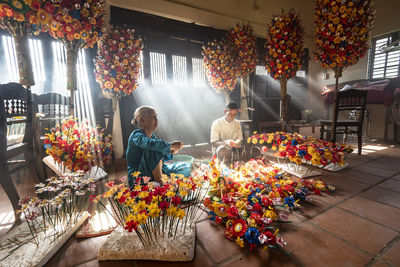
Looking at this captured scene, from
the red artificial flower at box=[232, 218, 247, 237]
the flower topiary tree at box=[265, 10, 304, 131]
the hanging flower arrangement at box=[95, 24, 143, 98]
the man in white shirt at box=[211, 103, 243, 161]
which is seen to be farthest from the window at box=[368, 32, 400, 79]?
the red artificial flower at box=[232, 218, 247, 237]

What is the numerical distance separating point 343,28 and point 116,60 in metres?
4.08

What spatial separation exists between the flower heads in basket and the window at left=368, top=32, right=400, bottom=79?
4657 millimetres

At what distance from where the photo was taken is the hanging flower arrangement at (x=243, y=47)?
4816 mm

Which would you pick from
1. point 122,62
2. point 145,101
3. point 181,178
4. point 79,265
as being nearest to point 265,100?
point 145,101

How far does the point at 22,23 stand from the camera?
7.13 ft

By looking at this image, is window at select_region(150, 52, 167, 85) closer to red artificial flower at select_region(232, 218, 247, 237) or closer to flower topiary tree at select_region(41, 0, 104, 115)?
flower topiary tree at select_region(41, 0, 104, 115)

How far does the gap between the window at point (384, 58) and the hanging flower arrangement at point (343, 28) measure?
3.83m

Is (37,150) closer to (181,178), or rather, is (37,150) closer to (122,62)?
(181,178)

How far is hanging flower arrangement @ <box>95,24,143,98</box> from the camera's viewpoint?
3.61m

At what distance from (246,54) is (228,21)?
1767mm

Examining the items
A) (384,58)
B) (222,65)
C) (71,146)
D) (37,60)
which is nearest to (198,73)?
(222,65)

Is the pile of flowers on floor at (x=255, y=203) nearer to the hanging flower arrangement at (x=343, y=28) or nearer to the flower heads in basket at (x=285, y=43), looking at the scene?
the flower heads in basket at (x=285, y=43)

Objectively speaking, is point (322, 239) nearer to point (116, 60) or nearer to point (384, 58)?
point (116, 60)

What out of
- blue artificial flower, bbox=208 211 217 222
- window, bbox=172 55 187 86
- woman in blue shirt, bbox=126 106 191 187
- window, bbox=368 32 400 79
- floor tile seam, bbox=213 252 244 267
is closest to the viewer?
floor tile seam, bbox=213 252 244 267
